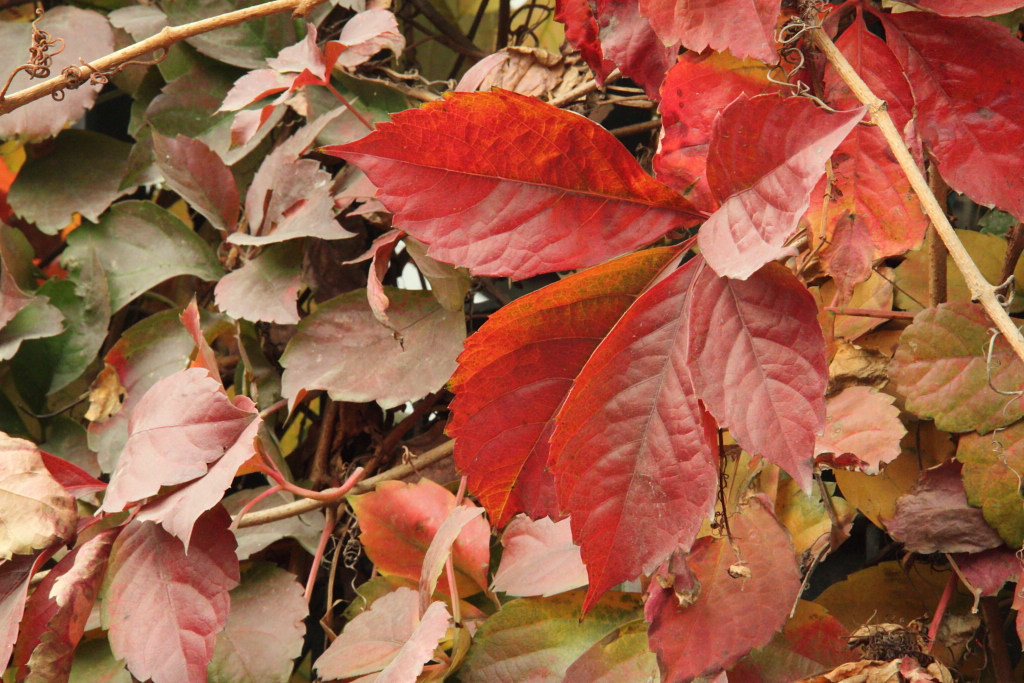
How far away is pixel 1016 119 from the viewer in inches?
15.4

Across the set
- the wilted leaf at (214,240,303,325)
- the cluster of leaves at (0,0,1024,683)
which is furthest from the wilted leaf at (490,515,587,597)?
the wilted leaf at (214,240,303,325)

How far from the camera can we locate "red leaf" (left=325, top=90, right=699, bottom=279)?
0.36 metres

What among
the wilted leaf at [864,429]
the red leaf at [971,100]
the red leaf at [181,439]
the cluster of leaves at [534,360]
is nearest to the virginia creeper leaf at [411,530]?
the cluster of leaves at [534,360]

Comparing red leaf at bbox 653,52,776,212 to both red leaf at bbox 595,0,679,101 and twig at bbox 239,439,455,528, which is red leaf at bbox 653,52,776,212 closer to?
red leaf at bbox 595,0,679,101

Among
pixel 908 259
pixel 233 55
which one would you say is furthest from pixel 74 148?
pixel 908 259

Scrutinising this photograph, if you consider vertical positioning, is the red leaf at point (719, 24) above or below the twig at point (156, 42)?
above

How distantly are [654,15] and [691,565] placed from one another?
0.27 metres

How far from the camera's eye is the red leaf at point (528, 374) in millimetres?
368

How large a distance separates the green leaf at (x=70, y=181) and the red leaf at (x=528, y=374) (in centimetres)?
47

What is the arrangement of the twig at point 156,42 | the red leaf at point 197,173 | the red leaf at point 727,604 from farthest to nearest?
the red leaf at point 197,173
the twig at point 156,42
the red leaf at point 727,604

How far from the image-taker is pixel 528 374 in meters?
0.38

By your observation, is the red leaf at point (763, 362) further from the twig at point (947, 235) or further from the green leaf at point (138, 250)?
the green leaf at point (138, 250)

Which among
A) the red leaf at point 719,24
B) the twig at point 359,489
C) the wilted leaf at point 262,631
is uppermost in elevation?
the red leaf at point 719,24

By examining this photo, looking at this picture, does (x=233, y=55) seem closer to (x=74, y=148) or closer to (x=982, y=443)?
(x=74, y=148)
